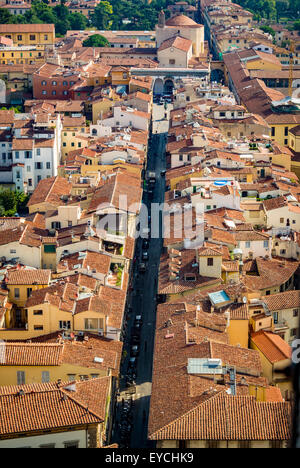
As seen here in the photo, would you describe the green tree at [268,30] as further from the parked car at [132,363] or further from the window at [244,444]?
the window at [244,444]

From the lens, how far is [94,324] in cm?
1736

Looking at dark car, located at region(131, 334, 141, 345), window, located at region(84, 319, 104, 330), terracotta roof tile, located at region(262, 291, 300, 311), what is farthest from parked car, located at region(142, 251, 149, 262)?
window, located at region(84, 319, 104, 330)

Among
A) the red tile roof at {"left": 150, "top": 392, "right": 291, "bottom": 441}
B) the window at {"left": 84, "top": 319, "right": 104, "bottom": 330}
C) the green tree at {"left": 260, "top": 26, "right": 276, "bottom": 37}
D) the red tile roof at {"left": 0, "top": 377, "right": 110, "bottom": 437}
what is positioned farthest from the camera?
the green tree at {"left": 260, "top": 26, "right": 276, "bottom": 37}

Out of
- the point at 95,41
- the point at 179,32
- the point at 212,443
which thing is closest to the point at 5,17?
the point at 95,41

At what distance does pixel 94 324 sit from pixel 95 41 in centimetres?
3801

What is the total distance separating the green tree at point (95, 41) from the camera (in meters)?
52.8

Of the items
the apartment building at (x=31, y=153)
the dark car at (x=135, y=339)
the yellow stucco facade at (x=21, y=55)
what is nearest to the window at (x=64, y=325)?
the dark car at (x=135, y=339)

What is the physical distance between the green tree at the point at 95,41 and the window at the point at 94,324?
3757cm

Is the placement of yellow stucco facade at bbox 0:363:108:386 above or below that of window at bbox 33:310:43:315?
below

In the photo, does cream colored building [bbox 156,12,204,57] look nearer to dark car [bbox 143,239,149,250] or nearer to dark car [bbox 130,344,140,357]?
dark car [bbox 143,239,149,250]

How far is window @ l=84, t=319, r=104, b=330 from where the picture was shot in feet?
56.8

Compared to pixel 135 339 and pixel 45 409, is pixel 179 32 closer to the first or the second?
pixel 135 339

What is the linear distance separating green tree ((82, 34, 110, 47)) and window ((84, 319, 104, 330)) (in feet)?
123
